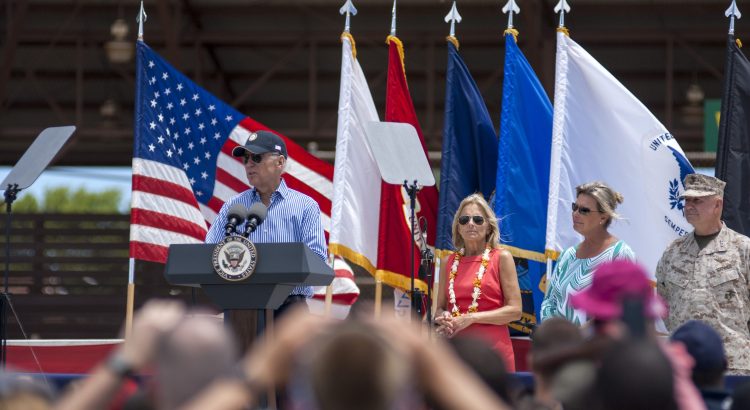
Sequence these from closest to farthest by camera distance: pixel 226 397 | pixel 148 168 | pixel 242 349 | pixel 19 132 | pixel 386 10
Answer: pixel 226 397 < pixel 242 349 < pixel 148 168 < pixel 386 10 < pixel 19 132

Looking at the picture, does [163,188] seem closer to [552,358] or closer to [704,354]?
[704,354]

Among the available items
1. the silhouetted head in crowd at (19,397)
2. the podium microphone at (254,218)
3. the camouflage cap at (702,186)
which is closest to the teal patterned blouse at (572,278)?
the camouflage cap at (702,186)

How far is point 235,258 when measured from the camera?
516cm

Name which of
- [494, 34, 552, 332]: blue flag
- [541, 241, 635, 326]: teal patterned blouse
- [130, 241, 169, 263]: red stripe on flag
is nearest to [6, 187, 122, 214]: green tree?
[130, 241, 169, 263]: red stripe on flag

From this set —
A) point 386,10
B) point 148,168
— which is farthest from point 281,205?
point 386,10

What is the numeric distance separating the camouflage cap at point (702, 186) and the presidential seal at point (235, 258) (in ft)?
7.21

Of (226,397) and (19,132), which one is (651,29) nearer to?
(19,132)

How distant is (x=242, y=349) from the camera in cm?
507

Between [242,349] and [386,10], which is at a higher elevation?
[386,10]

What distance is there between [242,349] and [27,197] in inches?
1563

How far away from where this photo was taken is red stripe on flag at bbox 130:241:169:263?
8.16 meters

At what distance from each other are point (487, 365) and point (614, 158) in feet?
16.9

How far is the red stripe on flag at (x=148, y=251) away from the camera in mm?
8156

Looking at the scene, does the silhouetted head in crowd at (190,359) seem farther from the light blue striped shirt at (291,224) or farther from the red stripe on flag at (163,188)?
the red stripe on flag at (163,188)
